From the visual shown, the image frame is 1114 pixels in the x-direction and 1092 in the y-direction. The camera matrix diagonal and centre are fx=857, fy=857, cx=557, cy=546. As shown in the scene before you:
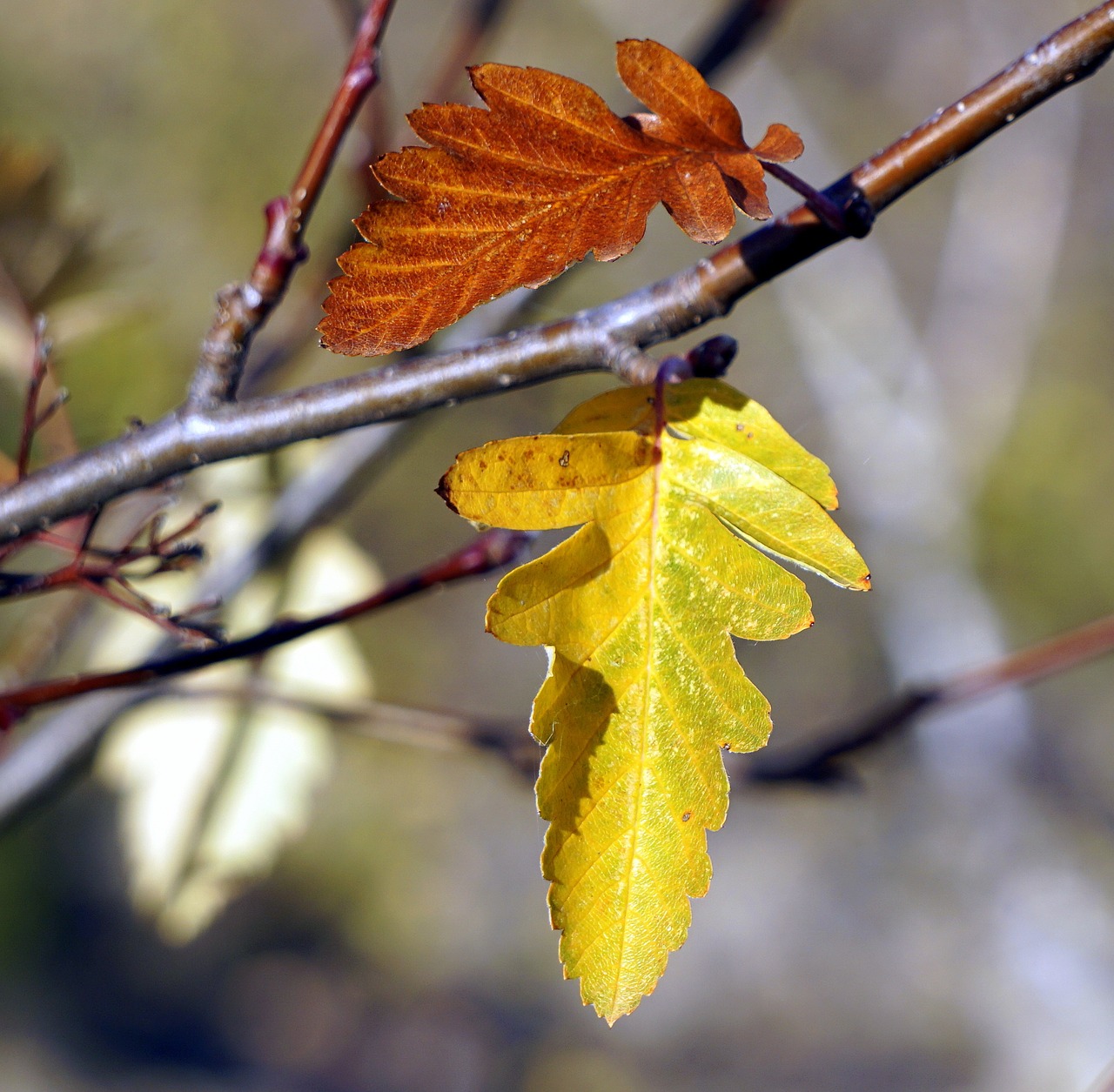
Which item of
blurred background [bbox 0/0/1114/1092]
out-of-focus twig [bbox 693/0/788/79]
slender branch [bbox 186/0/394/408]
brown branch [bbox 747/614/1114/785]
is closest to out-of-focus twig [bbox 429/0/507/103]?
out-of-focus twig [bbox 693/0/788/79]

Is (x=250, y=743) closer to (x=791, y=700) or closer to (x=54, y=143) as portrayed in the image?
(x=54, y=143)

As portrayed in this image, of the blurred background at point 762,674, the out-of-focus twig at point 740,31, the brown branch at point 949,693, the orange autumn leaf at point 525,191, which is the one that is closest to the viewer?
the orange autumn leaf at point 525,191

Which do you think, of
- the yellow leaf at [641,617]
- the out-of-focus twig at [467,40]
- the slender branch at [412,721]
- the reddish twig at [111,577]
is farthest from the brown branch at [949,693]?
the out-of-focus twig at [467,40]

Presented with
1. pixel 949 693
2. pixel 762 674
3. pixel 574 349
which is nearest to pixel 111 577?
pixel 574 349

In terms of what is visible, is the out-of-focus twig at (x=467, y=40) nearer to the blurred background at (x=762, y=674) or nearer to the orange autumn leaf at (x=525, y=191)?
the orange autumn leaf at (x=525, y=191)

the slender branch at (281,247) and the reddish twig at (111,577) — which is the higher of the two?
the slender branch at (281,247)

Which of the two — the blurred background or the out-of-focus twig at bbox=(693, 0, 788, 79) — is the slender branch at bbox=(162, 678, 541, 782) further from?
the blurred background
